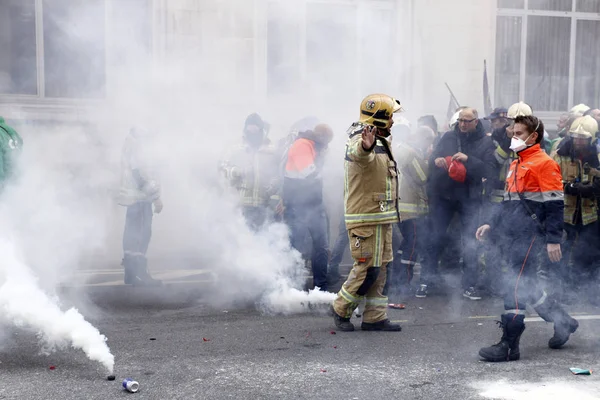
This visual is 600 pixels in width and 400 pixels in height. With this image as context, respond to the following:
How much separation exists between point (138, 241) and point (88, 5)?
2.15m

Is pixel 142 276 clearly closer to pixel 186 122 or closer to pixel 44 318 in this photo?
pixel 186 122

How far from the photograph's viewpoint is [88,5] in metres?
6.93

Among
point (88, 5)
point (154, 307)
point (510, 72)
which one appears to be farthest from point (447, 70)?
point (154, 307)

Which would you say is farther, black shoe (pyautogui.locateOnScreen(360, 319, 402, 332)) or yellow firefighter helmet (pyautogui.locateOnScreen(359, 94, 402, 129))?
black shoe (pyautogui.locateOnScreen(360, 319, 402, 332))

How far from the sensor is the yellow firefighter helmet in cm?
484

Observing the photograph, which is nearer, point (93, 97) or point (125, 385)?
point (125, 385)

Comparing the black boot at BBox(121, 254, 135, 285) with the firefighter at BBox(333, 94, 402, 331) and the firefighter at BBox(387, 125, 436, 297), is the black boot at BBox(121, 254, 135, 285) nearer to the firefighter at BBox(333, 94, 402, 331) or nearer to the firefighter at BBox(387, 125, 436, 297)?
the firefighter at BBox(387, 125, 436, 297)

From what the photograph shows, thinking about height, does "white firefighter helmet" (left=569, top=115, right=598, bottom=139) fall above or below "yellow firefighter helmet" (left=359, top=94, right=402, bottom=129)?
below

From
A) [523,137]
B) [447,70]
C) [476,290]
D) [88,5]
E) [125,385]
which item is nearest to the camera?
[125,385]

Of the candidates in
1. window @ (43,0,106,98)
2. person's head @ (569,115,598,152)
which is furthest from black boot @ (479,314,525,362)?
window @ (43,0,106,98)

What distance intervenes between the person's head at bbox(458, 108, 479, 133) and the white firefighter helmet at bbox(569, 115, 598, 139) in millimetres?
802

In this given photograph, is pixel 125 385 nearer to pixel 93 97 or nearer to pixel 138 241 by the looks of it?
pixel 138 241

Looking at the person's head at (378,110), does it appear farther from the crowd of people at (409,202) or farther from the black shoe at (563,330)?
the black shoe at (563,330)

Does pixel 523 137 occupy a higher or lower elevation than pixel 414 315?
higher
